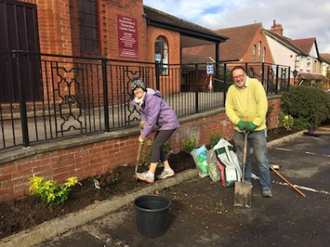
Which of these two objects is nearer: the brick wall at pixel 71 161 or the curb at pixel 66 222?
the curb at pixel 66 222

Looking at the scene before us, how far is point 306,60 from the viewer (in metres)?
37.1

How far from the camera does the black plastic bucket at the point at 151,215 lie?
280 cm

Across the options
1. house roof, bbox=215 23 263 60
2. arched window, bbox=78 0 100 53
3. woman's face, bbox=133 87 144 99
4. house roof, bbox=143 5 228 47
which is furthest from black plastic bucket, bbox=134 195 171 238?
house roof, bbox=215 23 263 60

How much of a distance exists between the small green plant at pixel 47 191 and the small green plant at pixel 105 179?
1.68 ft

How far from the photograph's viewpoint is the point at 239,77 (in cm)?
383

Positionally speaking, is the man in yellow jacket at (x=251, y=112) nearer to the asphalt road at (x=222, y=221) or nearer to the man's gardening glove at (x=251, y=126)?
the man's gardening glove at (x=251, y=126)

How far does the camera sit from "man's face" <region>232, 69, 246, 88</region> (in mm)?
3822

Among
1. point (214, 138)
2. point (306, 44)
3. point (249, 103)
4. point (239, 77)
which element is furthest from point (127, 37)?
point (306, 44)

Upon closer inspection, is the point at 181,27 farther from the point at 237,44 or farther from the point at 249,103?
the point at 237,44

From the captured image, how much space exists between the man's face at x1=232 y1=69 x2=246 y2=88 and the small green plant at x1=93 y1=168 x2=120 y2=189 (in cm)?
220

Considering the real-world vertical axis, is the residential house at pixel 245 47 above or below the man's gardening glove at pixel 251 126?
above

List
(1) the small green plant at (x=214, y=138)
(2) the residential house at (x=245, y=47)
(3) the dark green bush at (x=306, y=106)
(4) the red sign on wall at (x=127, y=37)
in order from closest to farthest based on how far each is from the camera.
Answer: (1) the small green plant at (x=214, y=138)
(4) the red sign on wall at (x=127, y=37)
(3) the dark green bush at (x=306, y=106)
(2) the residential house at (x=245, y=47)

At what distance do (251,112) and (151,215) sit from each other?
2097 millimetres

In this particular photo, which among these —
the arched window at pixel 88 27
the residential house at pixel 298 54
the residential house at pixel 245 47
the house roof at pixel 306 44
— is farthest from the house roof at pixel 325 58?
the arched window at pixel 88 27
